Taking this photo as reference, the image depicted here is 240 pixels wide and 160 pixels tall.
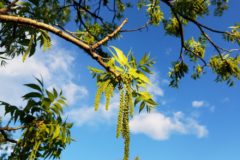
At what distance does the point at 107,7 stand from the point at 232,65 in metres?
4.20

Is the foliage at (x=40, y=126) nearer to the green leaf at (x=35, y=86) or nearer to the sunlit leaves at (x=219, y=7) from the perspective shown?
the green leaf at (x=35, y=86)

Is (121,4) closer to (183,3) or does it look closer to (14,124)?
(183,3)

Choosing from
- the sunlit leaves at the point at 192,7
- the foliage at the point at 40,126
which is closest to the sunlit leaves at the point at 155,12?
the sunlit leaves at the point at 192,7

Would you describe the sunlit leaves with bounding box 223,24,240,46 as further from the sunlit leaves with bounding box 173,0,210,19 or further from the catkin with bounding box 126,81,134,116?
the catkin with bounding box 126,81,134,116

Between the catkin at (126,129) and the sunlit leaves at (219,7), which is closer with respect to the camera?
the catkin at (126,129)

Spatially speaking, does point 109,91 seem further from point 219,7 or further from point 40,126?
point 219,7

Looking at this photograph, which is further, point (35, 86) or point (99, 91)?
point (35, 86)

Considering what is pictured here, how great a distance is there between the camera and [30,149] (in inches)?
179

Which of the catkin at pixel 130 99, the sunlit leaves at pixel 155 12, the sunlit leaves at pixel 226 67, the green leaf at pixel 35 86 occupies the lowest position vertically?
the catkin at pixel 130 99

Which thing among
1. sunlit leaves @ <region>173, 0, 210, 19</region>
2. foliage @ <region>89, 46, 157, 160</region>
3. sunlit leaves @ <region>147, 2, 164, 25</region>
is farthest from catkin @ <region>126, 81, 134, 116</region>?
sunlit leaves @ <region>147, 2, 164, 25</region>

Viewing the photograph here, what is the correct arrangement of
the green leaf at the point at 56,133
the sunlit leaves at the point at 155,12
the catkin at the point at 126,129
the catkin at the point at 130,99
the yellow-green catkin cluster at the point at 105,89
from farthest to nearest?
the sunlit leaves at the point at 155,12 → the green leaf at the point at 56,133 → the yellow-green catkin cluster at the point at 105,89 → the catkin at the point at 130,99 → the catkin at the point at 126,129

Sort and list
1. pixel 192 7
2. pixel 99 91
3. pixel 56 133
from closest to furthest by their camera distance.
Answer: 1. pixel 99 91
2. pixel 56 133
3. pixel 192 7

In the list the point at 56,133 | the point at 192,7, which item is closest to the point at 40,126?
the point at 56,133

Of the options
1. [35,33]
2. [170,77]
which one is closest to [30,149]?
[35,33]
